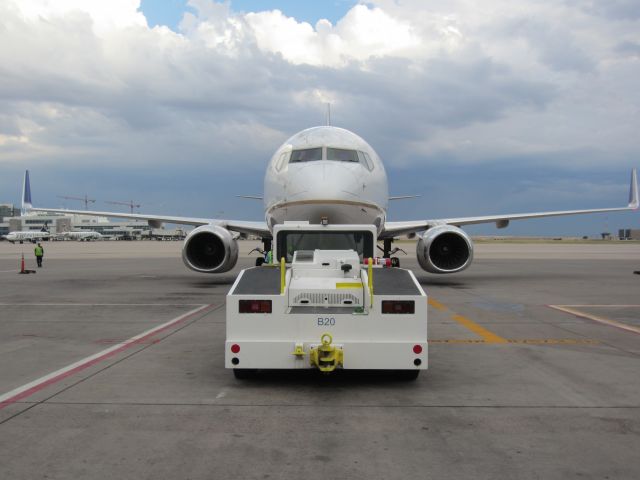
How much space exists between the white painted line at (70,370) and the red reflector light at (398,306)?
352 centimetres

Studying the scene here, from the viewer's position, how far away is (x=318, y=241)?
8.02 m

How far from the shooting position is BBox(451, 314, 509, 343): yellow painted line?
358 inches

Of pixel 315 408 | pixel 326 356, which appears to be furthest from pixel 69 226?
pixel 315 408

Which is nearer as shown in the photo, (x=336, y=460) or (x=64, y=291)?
(x=336, y=460)

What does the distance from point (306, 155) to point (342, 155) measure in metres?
0.82

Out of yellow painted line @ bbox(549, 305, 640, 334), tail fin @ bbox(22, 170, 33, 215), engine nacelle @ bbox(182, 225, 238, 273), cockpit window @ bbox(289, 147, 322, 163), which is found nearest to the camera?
yellow painted line @ bbox(549, 305, 640, 334)

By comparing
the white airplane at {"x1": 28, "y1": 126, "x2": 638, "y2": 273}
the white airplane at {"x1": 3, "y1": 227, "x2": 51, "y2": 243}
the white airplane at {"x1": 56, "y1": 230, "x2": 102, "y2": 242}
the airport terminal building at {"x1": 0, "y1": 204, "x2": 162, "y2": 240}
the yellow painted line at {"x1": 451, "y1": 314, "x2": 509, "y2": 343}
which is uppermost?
the airport terminal building at {"x1": 0, "y1": 204, "x2": 162, "y2": 240}

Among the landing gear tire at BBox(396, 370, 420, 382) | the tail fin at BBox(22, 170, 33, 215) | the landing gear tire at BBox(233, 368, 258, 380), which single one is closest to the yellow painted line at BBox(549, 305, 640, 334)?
the landing gear tire at BBox(396, 370, 420, 382)

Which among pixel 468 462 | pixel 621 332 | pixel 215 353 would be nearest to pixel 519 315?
pixel 621 332

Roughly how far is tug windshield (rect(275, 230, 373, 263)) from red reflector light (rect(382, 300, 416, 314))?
2018 mm

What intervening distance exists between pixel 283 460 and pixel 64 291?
14.2 metres

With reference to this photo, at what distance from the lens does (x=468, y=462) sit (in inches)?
161

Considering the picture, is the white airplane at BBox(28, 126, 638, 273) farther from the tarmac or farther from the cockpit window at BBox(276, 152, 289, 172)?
the tarmac

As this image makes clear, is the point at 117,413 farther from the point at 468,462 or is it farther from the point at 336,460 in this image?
the point at 468,462
